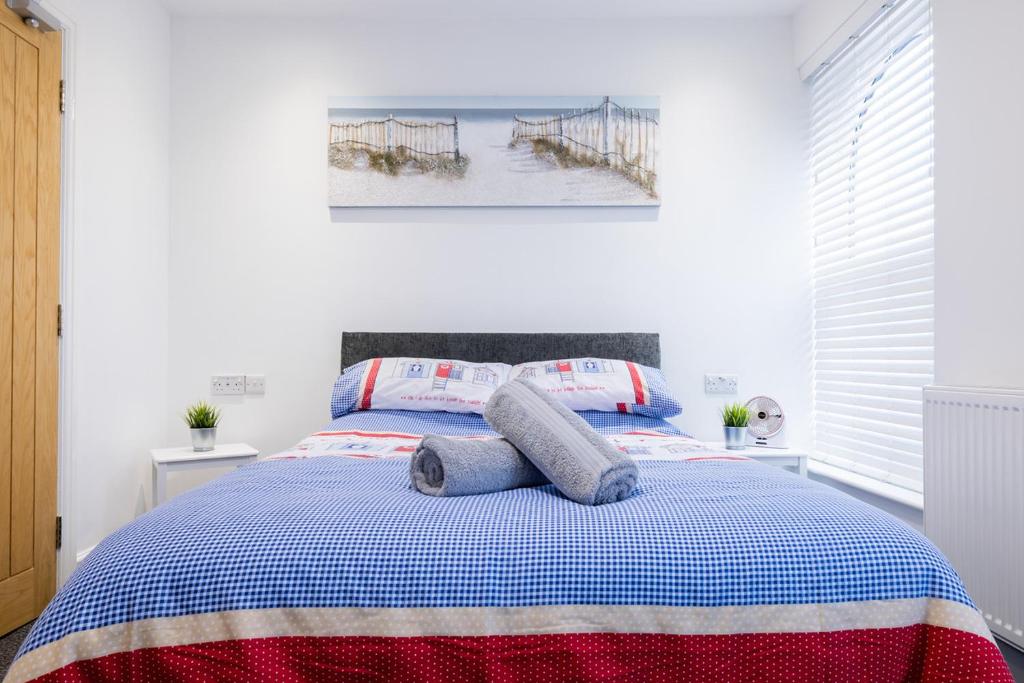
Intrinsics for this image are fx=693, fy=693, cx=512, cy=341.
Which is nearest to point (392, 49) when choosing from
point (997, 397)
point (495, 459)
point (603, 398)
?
point (603, 398)

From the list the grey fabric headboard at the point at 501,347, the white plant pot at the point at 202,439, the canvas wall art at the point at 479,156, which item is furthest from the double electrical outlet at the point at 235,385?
the canvas wall art at the point at 479,156

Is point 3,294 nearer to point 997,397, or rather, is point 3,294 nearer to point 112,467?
point 112,467

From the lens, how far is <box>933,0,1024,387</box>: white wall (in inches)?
73.5

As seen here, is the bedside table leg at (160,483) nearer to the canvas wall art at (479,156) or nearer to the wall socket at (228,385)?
the wall socket at (228,385)

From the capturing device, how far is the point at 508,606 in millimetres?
1076

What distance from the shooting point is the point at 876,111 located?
2.74 metres

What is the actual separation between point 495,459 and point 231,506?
0.54 meters

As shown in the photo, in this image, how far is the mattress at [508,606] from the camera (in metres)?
1.05

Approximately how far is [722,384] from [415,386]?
1442mm

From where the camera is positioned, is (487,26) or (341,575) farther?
(487,26)

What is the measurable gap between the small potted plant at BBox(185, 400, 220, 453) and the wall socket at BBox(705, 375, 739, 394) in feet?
7.20

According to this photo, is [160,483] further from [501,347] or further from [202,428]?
[501,347]

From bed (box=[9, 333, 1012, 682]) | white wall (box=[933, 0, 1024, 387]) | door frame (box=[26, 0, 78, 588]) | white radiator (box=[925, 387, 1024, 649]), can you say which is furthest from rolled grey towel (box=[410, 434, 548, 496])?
door frame (box=[26, 0, 78, 588])

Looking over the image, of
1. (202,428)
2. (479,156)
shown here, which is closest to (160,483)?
(202,428)
